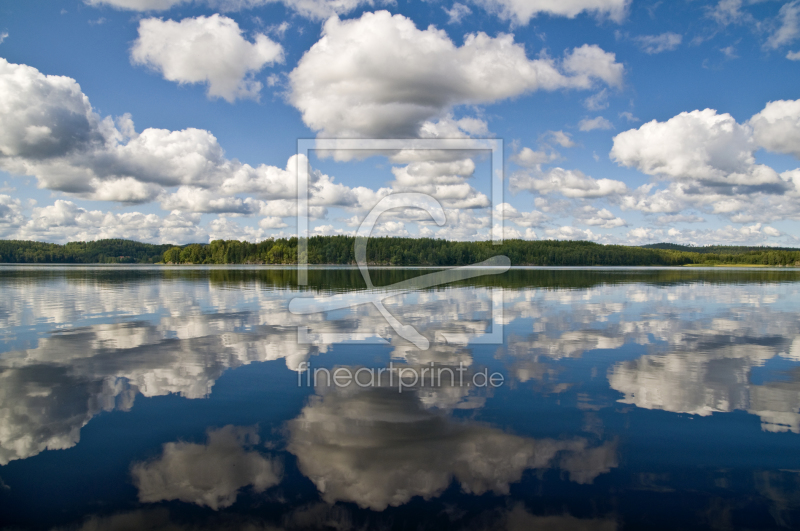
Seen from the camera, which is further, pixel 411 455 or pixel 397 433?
pixel 397 433

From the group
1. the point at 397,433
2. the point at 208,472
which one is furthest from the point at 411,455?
the point at 208,472

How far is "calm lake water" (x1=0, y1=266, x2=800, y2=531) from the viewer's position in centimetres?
662

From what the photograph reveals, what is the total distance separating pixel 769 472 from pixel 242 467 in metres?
8.38

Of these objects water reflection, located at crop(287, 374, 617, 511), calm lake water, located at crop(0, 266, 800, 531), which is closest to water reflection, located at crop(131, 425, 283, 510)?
calm lake water, located at crop(0, 266, 800, 531)

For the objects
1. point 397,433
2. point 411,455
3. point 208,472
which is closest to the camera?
point 208,472

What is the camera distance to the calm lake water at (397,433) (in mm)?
6625

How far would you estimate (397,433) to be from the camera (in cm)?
903

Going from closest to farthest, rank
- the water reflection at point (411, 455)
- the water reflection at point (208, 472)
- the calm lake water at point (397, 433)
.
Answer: the calm lake water at point (397, 433)
the water reflection at point (208, 472)
the water reflection at point (411, 455)

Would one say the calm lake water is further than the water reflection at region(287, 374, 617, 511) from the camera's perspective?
No

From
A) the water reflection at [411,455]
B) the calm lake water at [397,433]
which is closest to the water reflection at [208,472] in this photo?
the calm lake water at [397,433]

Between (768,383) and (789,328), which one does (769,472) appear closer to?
(768,383)

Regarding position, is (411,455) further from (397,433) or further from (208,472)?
(208,472)

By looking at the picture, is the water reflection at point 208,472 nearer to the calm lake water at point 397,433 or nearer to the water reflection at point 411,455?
the calm lake water at point 397,433

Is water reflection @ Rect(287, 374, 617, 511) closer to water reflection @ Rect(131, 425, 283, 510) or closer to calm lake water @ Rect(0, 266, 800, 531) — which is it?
calm lake water @ Rect(0, 266, 800, 531)
